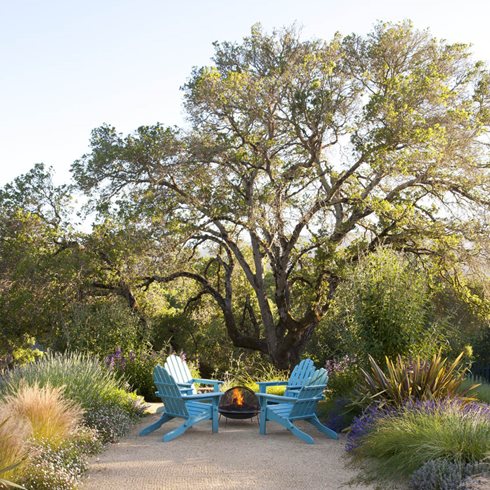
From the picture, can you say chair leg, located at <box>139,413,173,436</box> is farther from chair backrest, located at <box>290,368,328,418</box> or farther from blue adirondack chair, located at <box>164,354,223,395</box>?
chair backrest, located at <box>290,368,328,418</box>

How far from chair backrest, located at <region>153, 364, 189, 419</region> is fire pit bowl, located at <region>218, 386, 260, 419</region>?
92 centimetres

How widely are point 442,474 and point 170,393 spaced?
157 inches

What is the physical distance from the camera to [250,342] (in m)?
18.8

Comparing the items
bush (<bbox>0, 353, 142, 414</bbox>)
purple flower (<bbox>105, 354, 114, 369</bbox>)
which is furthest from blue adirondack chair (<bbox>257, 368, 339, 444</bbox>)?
purple flower (<bbox>105, 354, 114, 369</bbox>)

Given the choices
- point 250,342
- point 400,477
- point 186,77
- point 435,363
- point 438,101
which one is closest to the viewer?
point 400,477

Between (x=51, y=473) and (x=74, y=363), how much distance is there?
391 cm

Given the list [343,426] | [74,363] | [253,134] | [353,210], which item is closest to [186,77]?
[253,134]

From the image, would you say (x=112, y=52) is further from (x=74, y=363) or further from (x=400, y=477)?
(x=400, y=477)

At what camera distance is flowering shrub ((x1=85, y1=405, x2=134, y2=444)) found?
7742mm

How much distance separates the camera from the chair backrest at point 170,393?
8.21m

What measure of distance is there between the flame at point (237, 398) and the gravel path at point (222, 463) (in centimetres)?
67

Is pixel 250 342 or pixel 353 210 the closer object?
pixel 353 210

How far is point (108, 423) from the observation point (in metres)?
7.87

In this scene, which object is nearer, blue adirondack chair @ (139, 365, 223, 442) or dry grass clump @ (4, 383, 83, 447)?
dry grass clump @ (4, 383, 83, 447)
